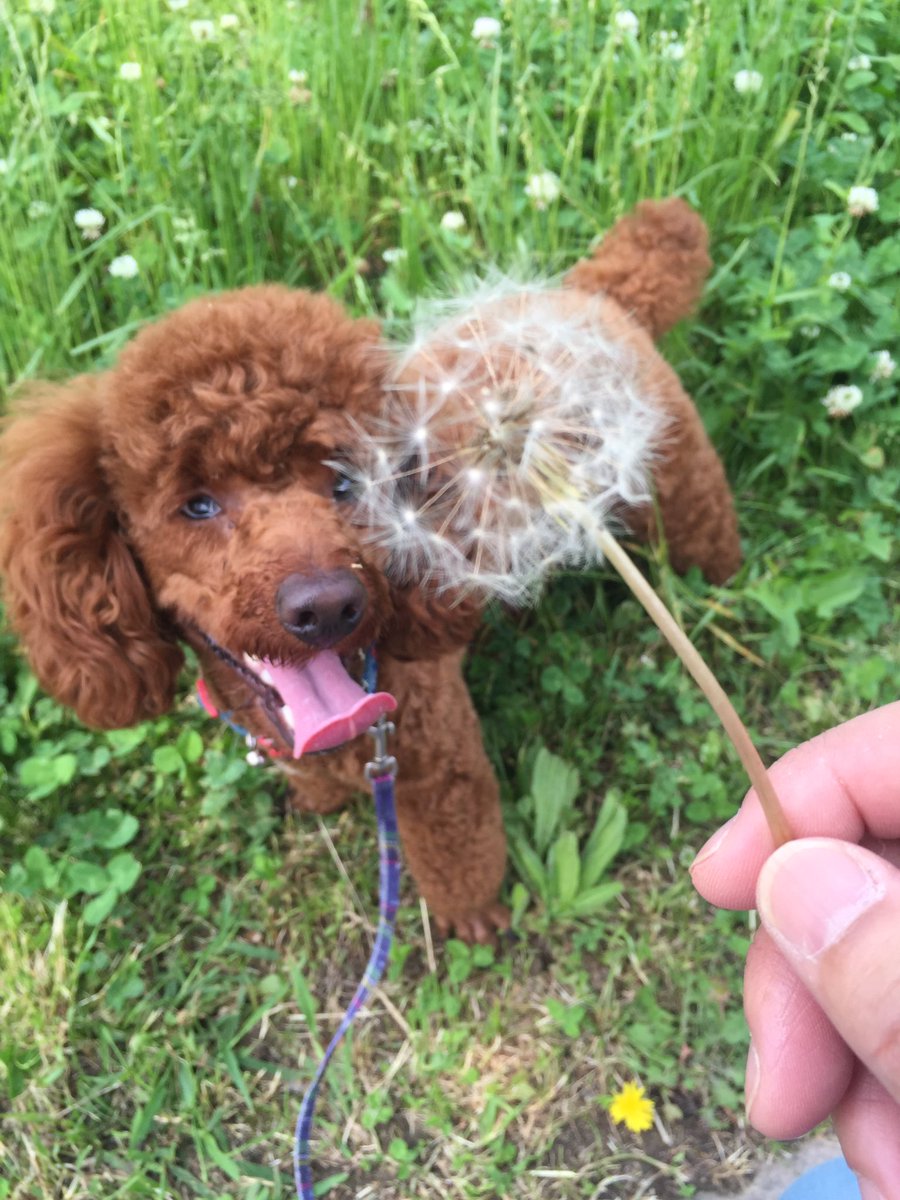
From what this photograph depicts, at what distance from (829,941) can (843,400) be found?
5.95 feet

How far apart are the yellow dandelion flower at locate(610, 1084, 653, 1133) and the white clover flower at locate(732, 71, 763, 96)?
256 cm

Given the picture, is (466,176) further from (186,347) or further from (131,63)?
(186,347)

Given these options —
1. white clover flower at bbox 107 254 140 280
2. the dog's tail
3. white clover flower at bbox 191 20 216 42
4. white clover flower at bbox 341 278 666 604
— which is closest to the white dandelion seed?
white clover flower at bbox 341 278 666 604

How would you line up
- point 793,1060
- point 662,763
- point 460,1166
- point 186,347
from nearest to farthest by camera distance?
1. point 793,1060
2. point 186,347
3. point 460,1166
4. point 662,763

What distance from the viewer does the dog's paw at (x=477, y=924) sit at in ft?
6.56

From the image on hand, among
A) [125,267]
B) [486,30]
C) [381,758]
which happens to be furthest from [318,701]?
[486,30]

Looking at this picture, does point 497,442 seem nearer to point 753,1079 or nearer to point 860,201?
point 753,1079

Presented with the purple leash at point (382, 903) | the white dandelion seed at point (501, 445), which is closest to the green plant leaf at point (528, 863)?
the purple leash at point (382, 903)

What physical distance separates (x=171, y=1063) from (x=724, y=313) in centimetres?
236

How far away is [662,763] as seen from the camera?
218 cm

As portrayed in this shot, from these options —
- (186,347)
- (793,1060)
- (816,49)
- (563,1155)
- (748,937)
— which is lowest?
(563,1155)

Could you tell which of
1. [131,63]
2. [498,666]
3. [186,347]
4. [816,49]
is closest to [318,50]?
[131,63]

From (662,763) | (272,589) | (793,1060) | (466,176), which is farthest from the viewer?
(466,176)

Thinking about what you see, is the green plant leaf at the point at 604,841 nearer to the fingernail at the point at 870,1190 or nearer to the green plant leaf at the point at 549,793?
the green plant leaf at the point at 549,793
